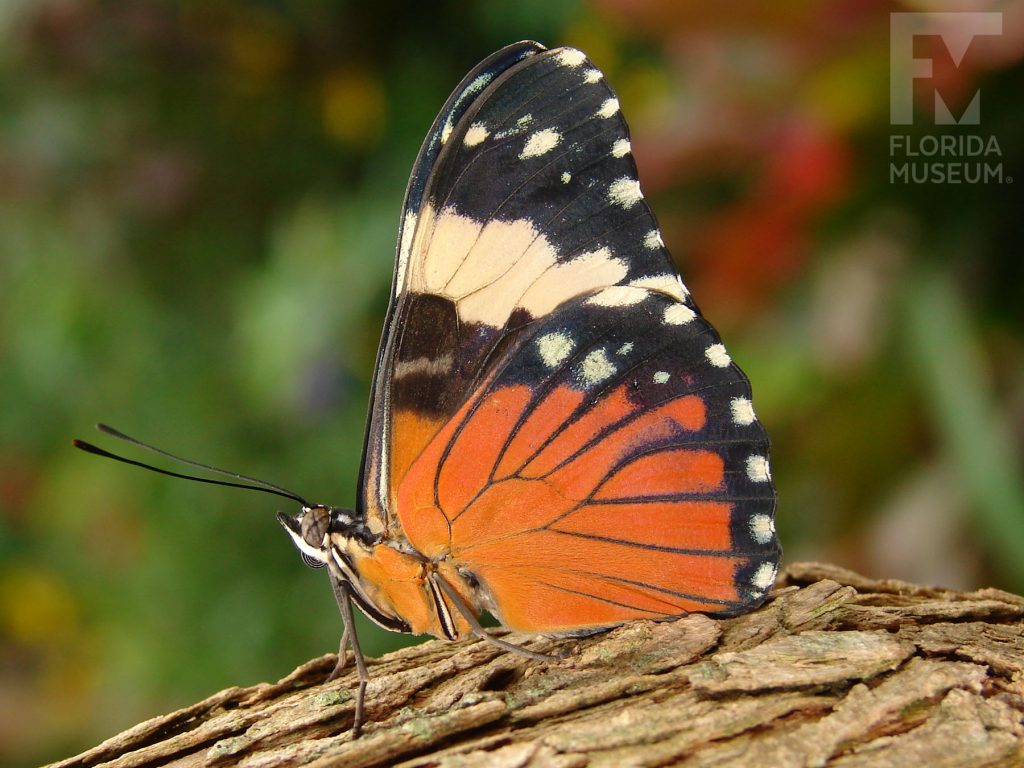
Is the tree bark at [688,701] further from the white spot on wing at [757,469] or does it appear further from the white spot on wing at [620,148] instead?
the white spot on wing at [620,148]

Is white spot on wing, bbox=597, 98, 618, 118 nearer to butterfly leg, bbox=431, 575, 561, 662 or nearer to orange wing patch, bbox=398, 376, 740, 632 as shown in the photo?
orange wing patch, bbox=398, 376, 740, 632

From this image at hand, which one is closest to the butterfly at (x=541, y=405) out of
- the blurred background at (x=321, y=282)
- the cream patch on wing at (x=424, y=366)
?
the cream patch on wing at (x=424, y=366)

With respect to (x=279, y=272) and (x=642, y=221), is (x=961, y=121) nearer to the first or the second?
(x=642, y=221)

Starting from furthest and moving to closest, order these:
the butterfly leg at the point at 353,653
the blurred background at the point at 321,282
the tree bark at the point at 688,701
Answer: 1. the blurred background at the point at 321,282
2. the butterfly leg at the point at 353,653
3. the tree bark at the point at 688,701

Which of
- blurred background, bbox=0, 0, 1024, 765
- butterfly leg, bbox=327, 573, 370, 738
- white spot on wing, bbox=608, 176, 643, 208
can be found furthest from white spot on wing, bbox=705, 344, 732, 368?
blurred background, bbox=0, 0, 1024, 765

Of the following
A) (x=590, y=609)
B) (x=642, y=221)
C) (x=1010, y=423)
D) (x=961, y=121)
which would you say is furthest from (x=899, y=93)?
(x=590, y=609)

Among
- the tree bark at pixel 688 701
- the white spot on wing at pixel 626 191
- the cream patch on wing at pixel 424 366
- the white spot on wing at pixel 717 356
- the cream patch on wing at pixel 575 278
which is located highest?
the white spot on wing at pixel 626 191

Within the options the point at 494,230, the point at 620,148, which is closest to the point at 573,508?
the point at 494,230
